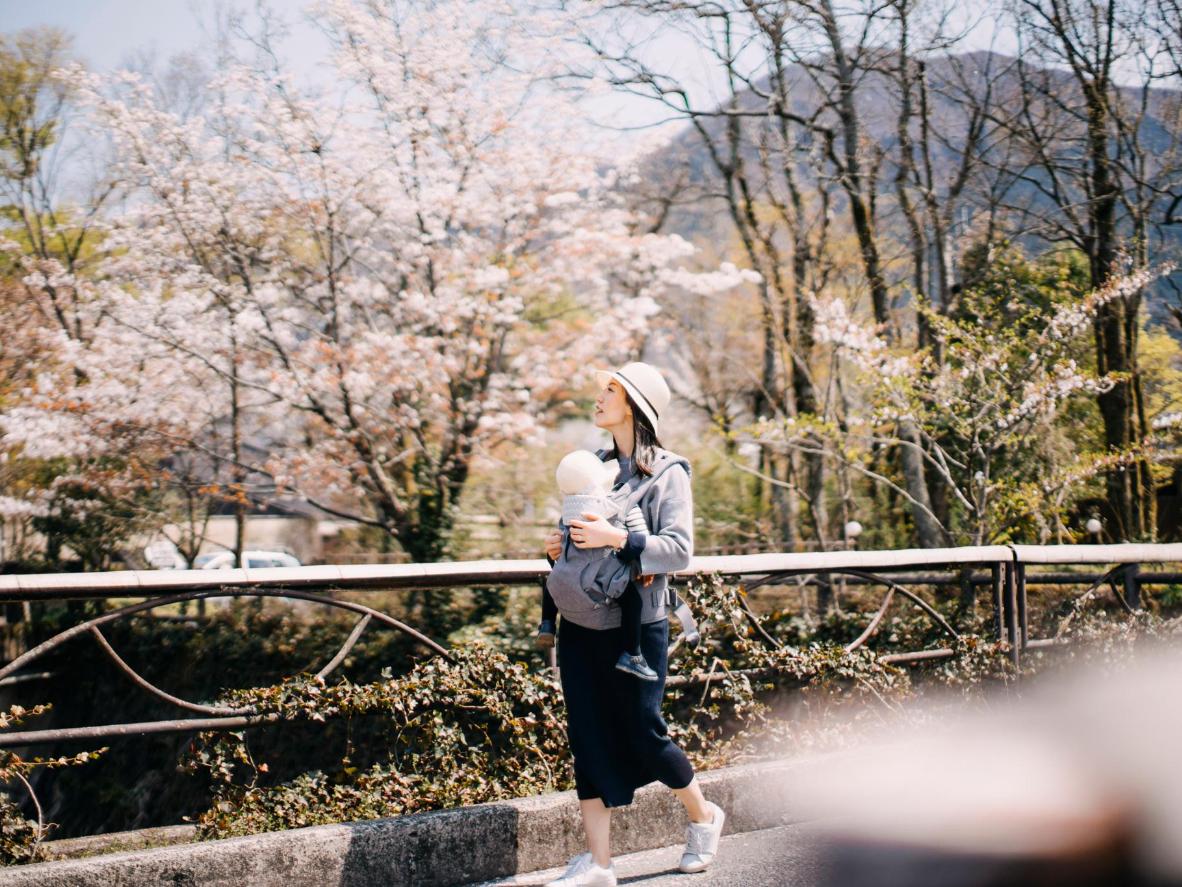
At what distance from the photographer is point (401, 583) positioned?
13.3 ft

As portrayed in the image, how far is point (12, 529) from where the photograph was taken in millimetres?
15812

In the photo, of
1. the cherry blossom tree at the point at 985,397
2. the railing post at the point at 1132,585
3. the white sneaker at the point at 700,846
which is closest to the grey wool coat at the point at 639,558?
the white sneaker at the point at 700,846

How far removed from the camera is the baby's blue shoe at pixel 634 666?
323 cm

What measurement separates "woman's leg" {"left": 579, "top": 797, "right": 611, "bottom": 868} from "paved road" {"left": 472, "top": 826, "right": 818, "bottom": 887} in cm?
19

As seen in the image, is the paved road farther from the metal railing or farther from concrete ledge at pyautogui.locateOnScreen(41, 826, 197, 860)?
concrete ledge at pyautogui.locateOnScreen(41, 826, 197, 860)

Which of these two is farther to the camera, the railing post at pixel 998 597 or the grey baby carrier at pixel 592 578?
the railing post at pixel 998 597

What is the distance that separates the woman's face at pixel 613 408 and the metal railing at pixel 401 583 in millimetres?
718

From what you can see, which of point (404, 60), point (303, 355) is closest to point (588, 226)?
point (404, 60)

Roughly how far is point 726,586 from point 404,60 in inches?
415

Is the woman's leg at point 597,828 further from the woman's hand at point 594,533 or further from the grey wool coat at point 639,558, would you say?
the woman's hand at point 594,533

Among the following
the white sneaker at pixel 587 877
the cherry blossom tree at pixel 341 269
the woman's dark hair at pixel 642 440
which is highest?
the cherry blossom tree at pixel 341 269

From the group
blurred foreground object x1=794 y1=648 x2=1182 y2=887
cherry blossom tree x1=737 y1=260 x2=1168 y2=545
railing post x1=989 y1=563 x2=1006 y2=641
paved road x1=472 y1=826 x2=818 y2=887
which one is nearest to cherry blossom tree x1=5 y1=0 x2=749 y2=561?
cherry blossom tree x1=737 y1=260 x2=1168 y2=545

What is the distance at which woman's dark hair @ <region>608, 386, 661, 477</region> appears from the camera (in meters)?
3.44

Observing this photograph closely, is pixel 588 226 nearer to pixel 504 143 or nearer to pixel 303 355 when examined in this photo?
pixel 504 143
